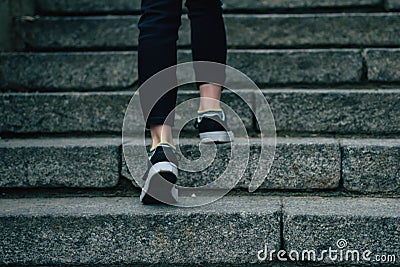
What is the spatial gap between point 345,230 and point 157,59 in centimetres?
86

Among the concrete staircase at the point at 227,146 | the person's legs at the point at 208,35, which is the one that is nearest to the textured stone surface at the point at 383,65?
the concrete staircase at the point at 227,146

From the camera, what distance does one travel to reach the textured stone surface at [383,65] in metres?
3.06

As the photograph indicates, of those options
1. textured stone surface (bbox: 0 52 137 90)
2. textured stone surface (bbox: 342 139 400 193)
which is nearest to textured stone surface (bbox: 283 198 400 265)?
textured stone surface (bbox: 342 139 400 193)

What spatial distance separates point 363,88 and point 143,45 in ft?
4.25

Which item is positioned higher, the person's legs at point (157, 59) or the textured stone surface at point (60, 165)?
the person's legs at point (157, 59)

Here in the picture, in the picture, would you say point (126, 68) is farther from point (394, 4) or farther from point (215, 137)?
point (394, 4)

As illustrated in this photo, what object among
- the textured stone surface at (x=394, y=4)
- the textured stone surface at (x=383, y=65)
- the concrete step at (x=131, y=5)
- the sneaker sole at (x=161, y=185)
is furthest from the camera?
the concrete step at (x=131, y=5)

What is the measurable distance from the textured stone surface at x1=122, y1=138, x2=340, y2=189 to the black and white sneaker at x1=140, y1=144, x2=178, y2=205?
26 centimetres

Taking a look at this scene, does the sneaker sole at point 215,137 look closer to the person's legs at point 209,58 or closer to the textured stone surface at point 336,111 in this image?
the person's legs at point 209,58

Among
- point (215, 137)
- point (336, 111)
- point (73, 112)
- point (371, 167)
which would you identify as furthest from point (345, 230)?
point (73, 112)

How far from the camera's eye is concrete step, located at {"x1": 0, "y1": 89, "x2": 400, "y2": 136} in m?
2.73

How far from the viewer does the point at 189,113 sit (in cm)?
284

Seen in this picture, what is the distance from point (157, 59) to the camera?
220 centimetres

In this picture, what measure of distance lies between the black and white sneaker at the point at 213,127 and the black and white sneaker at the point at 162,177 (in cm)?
31
